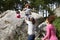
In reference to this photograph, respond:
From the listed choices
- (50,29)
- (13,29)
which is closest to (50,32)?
(50,29)

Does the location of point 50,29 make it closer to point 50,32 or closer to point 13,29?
point 50,32

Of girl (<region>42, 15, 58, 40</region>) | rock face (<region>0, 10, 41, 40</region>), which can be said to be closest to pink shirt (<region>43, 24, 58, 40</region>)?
girl (<region>42, 15, 58, 40</region>)

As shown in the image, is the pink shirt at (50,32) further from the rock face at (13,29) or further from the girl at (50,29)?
the rock face at (13,29)

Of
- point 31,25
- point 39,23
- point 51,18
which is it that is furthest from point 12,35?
point 51,18

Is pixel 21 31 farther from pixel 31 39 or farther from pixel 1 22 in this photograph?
pixel 31 39

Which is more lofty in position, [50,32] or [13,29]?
[50,32]

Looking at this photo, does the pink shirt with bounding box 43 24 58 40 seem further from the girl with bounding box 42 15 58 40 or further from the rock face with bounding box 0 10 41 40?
the rock face with bounding box 0 10 41 40

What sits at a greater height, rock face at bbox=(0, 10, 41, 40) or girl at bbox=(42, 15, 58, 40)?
girl at bbox=(42, 15, 58, 40)

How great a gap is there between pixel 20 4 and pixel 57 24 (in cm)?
2855

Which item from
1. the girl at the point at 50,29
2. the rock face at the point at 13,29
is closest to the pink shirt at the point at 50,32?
the girl at the point at 50,29

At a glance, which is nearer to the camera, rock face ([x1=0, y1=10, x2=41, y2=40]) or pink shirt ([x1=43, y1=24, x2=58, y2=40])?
pink shirt ([x1=43, y1=24, x2=58, y2=40])

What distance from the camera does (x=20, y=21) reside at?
1602 centimetres

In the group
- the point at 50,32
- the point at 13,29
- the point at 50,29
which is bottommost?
the point at 13,29

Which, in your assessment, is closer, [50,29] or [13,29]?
[50,29]
